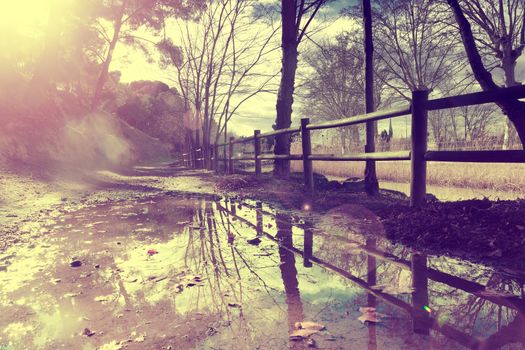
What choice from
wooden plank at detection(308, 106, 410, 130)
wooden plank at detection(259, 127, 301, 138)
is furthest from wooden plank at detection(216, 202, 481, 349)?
wooden plank at detection(259, 127, 301, 138)

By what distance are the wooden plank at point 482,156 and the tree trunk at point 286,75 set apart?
18.8ft

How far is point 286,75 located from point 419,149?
6.17m

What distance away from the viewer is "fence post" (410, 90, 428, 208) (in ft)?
13.7

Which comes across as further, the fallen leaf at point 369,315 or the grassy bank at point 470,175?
the grassy bank at point 470,175

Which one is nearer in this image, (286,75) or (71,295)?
(71,295)

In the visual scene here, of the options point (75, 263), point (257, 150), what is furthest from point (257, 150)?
point (75, 263)

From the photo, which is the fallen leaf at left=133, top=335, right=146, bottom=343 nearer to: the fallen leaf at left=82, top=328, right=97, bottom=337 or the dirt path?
the dirt path

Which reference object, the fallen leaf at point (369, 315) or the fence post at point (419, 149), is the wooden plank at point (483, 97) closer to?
the fence post at point (419, 149)

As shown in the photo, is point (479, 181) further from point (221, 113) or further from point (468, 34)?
point (221, 113)

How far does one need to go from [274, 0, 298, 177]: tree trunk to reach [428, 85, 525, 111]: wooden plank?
564cm

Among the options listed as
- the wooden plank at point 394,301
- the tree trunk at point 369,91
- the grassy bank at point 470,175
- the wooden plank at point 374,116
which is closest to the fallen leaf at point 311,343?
the wooden plank at point 394,301

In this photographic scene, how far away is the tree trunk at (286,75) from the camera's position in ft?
31.3

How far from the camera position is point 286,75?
973cm

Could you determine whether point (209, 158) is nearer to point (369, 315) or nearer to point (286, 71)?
point (286, 71)
